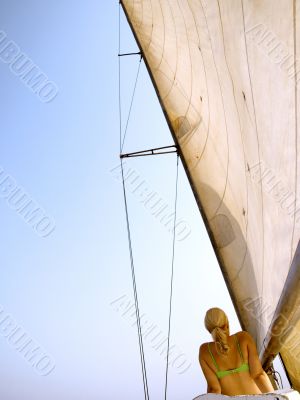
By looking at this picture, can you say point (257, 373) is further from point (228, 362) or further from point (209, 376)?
point (209, 376)

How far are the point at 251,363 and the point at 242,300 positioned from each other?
2.04 meters

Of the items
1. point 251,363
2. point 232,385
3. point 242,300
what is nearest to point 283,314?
point 251,363

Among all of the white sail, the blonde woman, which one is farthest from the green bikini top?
the white sail

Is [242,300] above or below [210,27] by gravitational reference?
below

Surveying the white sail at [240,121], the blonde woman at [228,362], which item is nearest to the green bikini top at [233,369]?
the blonde woman at [228,362]

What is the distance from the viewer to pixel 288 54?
5.77 ft

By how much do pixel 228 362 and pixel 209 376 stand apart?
0.54ft

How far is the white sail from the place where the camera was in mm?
1970

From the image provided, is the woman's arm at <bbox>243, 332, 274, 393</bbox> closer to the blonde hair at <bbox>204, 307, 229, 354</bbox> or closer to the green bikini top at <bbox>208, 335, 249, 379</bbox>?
the green bikini top at <bbox>208, 335, 249, 379</bbox>

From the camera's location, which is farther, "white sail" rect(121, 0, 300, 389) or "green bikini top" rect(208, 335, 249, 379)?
"green bikini top" rect(208, 335, 249, 379)

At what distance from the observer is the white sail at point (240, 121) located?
1.97 metres

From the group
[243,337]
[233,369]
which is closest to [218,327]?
[243,337]

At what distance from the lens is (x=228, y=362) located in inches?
102

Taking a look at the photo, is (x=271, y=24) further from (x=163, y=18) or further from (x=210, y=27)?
(x=163, y=18)
